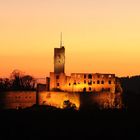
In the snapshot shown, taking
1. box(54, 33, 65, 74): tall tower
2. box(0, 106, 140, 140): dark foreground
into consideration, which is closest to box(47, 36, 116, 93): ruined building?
box(54, 33, 65, 74): tall tower

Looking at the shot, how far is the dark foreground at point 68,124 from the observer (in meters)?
102

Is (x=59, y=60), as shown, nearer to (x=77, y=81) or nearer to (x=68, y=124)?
(x=77, y=81)

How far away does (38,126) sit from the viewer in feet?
356

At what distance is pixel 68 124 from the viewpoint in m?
111

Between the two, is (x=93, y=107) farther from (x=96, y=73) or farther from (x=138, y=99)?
(x=138, y=99)

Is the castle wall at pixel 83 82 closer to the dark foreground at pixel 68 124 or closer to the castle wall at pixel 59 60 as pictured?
the castle wall at pixel 59 60

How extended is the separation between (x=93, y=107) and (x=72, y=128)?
54.0 ft

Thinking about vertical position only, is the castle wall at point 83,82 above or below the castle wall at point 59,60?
below

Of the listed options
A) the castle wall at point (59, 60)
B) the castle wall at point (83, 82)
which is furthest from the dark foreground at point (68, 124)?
the castle wall at point (59, 60)

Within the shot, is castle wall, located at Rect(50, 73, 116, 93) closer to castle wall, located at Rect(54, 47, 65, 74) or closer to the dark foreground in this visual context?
castle wall, located at Rect(54, 47, 65, 74)

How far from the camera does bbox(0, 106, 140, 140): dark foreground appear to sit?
102 metres

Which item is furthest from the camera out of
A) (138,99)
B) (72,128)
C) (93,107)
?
(138,99)

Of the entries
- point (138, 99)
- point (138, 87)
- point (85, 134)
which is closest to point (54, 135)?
point (85, 134)

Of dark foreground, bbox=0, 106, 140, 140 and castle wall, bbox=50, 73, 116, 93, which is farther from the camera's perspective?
castle wall, bbox=50, 73, 116, 93
